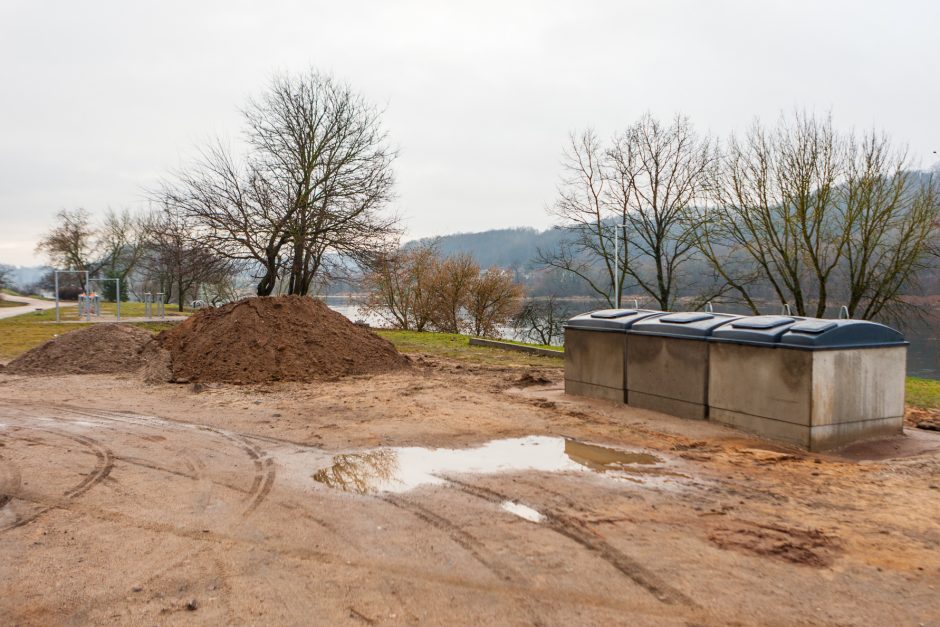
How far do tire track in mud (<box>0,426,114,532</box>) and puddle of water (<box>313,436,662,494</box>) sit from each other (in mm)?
1944

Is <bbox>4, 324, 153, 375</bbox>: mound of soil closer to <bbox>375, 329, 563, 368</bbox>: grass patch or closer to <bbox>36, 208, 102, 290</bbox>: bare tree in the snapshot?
<bbox>375, 329, 563, 368</bbox>: grass patch

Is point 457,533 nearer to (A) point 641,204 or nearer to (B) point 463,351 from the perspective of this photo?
(B) point 463,351

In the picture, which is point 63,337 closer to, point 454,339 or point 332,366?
point 332,366

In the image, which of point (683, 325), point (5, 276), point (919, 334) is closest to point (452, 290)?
point (919, 334)

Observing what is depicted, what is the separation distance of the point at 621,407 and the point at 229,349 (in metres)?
8.19

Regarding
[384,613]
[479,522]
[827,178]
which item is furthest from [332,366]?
[827,178]

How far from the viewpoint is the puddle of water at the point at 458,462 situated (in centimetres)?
562

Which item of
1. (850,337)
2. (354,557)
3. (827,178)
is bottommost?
(354,557)

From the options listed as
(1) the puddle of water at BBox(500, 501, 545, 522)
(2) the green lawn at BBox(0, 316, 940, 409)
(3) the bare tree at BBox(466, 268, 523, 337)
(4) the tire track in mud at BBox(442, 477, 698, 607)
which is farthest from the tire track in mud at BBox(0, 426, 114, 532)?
(3) the bare tree at BBox(466, 268, 523, 337)

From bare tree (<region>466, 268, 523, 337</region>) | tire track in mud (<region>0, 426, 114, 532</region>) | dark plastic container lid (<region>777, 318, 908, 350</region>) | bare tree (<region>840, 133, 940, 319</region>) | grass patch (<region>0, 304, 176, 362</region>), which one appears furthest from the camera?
bare tree (<region>466, 268, 523, 337</region>)

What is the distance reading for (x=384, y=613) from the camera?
319 cm

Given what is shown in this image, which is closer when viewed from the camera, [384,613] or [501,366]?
[384,613]

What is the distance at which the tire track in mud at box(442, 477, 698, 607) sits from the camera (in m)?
3.39

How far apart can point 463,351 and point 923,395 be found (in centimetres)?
1100
